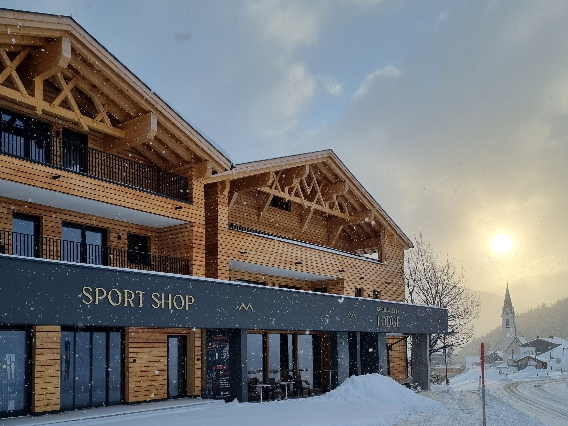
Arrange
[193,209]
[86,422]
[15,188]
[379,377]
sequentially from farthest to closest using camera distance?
[379,377]
[193,209]
[15,188]
[86,422]

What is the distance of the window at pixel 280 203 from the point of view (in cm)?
3012

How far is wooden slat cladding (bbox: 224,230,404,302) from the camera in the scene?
2491cm

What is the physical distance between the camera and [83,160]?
68.5ft

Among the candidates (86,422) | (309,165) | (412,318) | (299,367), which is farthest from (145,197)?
(412,318)

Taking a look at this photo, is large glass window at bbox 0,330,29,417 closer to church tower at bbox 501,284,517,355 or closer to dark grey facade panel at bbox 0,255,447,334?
dark grey facade panel at bbox 0,255,447,334

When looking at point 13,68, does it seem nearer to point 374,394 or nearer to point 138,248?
point 138,248

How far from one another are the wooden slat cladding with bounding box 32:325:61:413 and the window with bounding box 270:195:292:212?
1365cm

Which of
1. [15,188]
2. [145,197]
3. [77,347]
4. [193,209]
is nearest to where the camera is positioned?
[15,188]

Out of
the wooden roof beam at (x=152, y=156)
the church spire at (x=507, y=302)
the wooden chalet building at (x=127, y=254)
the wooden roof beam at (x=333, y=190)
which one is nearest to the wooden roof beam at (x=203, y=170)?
the wooden chalet building at (x=127, y=254)

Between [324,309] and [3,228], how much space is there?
12309 millimetres

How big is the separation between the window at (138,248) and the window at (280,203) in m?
8.39

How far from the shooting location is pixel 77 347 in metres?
19.5

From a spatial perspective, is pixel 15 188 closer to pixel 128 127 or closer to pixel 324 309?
pixel 128 127

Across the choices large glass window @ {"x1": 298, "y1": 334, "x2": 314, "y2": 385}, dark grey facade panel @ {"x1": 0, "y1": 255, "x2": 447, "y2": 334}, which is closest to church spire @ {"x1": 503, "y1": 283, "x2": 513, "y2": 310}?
large glass window @ {"x1": 298, "y1": 334, "x2": 314, "y2": 385}
